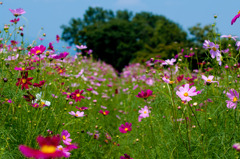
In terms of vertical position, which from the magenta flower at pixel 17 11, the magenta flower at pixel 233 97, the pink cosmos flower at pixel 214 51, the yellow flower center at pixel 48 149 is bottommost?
the yellow flower center at pixel 48 149

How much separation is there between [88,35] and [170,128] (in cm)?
1750

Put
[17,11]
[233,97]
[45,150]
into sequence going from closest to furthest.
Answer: [45,150]
[233,97]
[17,11]

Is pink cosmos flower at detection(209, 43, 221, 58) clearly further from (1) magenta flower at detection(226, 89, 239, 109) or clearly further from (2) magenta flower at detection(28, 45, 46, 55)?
(2) magenta flower at detection(28, 45, 46, 55)

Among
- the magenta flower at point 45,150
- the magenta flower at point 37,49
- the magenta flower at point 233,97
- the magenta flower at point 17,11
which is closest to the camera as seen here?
Result: the magenta flower at point 45,150

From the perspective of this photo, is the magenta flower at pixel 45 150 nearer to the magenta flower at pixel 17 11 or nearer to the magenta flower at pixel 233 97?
the magenta flower at pixel 233 97

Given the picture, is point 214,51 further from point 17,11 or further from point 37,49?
point 17,11

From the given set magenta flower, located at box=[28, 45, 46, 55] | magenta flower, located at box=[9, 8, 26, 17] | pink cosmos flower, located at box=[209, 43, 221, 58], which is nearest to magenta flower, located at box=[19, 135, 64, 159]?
magenta flower, located at box=[28, 45, 46, 55]

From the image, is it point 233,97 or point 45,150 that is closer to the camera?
point 45,150

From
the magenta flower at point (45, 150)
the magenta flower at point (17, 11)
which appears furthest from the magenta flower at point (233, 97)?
the magenta flower at point (17, 11)

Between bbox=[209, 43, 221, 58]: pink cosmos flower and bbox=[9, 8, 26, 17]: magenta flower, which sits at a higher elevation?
bbox=[9, 8, 26, 17]: magenta flower

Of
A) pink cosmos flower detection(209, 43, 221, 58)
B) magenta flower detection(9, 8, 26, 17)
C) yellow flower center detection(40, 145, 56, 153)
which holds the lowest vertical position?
yellow flower center detection(40, 145, 56, 153)

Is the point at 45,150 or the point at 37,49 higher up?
the point at 37,49

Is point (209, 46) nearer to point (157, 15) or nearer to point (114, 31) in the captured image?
point (114, 31)

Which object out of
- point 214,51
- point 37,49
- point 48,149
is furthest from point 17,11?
point 48,149
